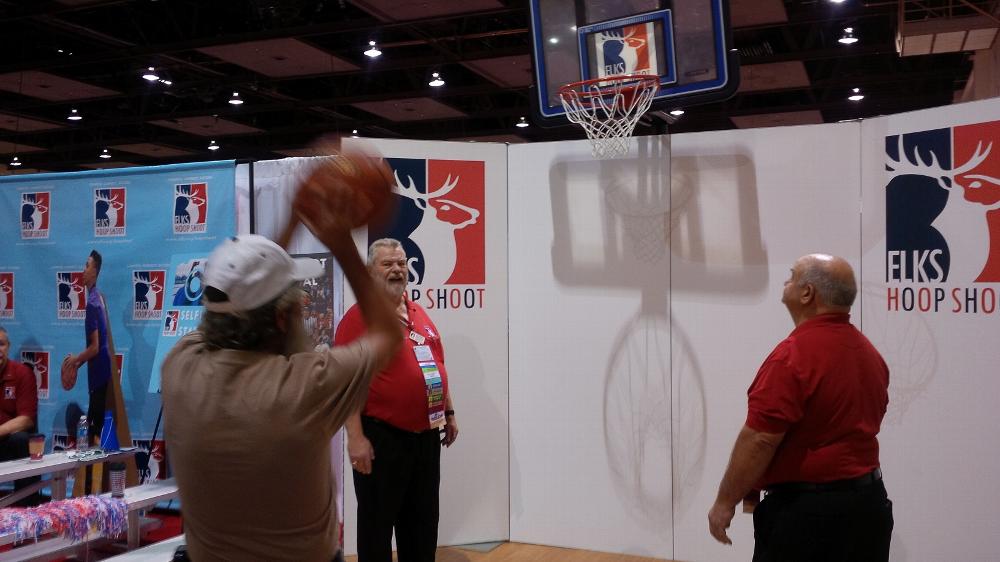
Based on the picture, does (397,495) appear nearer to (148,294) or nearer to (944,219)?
(148,294)

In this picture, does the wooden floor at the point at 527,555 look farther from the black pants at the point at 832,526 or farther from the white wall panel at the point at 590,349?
the black pants at the point at 832,526

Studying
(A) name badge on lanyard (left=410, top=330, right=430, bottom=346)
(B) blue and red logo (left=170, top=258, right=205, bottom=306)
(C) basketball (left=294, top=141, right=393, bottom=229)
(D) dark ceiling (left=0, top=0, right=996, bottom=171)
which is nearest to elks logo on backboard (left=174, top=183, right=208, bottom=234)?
(B) blue and red logo (left=170, top=258, right=205, bottom=306)

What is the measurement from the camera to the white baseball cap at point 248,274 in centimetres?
143

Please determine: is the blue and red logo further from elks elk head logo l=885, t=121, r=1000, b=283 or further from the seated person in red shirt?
elks elk head logo l=885, t=121, r=1000, b=283

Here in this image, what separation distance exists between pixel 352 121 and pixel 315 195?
10992 millimetres

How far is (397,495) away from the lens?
3.65m

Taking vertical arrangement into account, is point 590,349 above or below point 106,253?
below

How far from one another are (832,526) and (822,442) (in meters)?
0.26

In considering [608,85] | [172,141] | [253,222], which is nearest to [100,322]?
[253,222]

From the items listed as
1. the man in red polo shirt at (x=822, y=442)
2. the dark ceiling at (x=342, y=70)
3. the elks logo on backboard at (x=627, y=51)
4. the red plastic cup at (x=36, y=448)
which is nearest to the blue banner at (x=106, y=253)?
the red plastic cup at (x=36, y=448)

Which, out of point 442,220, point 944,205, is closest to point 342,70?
point 442,220

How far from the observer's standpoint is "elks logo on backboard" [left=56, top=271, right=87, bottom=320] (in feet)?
18.9

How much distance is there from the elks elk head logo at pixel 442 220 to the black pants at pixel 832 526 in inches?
106

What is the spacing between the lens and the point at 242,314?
146cm
